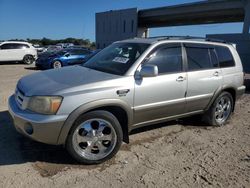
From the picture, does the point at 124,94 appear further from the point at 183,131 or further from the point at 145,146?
the point at 183,131

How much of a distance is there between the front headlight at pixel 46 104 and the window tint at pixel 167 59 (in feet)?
5.35

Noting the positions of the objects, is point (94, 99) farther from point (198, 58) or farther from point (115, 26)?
point (115, 26)

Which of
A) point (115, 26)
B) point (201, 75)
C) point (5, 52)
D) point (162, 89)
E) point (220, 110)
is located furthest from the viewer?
point (115, 26)

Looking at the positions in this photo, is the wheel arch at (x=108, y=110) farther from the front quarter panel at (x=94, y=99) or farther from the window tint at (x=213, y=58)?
the window tint at (x=213, y=58)

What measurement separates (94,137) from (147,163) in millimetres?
834

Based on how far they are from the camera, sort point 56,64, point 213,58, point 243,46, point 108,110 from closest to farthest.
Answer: point 108,110
point 213,58
point 56,64
point 243,46

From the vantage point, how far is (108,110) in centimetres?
436

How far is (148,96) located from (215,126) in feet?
7.10

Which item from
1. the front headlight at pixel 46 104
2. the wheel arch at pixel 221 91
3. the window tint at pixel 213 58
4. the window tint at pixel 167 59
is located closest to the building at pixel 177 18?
the wheel arch at pixel 221 91

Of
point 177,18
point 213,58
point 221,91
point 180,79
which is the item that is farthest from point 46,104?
point 177,18

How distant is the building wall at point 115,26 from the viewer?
60.4 meters

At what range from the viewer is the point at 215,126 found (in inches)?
240

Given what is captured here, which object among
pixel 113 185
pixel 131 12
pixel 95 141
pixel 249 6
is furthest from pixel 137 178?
pixel 131 12

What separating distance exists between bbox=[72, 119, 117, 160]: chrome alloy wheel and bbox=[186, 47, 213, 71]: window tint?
1.95 m
